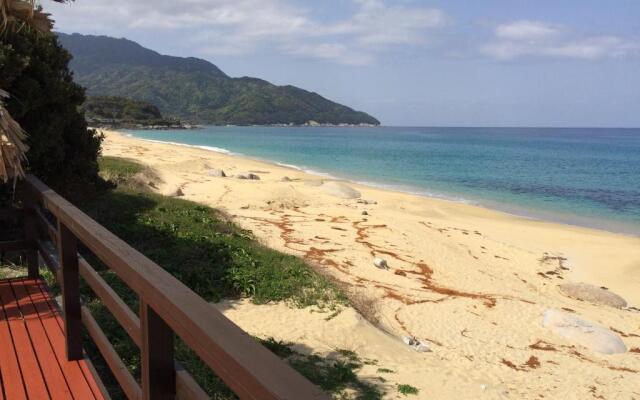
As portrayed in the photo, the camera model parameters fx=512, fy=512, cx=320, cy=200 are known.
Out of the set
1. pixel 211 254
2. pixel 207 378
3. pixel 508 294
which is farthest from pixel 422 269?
pixel 207 378

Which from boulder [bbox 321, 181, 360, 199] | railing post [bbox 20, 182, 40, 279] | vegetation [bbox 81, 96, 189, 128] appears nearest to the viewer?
railing post [bbox 20, 182, 40, 279]

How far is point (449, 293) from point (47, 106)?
27.6 ft

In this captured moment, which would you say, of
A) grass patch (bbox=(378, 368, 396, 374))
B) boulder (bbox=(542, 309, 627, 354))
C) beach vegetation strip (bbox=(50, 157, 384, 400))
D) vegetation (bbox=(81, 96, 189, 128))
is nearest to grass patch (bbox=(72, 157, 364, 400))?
beach vegetation strip (bbox=(50, 157, 384, 400))

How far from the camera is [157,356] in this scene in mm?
1866

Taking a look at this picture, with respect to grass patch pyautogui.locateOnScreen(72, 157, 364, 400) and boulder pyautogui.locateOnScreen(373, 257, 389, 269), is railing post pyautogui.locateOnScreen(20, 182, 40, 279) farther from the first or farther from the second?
boulder pyautogui.locateOnScreen(373, 257, 389, 269)

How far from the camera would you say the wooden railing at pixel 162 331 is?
48.9 inches

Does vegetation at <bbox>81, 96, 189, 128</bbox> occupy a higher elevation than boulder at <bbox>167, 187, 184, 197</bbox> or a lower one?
higher

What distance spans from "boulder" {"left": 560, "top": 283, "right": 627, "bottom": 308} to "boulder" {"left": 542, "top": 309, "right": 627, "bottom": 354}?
2.33 metres

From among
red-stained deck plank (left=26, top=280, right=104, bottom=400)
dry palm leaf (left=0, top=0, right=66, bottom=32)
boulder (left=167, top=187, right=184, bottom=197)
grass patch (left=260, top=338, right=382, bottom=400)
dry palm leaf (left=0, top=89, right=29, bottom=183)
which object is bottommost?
grass patch (left=260, top=338, right=382, bottom=400)

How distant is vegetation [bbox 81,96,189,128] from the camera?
4228 inches

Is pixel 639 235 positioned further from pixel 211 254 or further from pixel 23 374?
pixel 23 374

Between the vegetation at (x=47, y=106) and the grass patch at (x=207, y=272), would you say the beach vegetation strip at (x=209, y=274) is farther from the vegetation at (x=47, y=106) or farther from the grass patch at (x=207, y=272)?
the vegetation at (x=47, y=106)

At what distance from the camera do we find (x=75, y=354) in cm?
350

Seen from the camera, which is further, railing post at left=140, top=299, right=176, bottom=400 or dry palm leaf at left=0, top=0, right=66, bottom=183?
dry palm leaf at left=0, top=0, right=66, bottom=183
